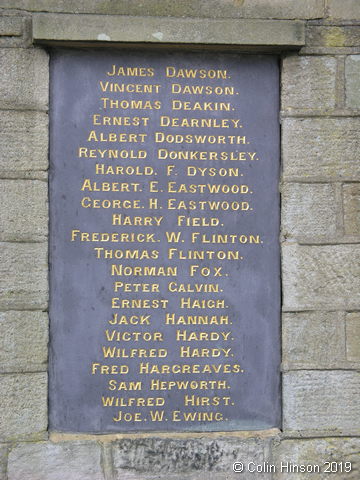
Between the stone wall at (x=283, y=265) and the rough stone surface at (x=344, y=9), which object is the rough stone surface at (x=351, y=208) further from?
the rough stone surface at (x=344, y=9)

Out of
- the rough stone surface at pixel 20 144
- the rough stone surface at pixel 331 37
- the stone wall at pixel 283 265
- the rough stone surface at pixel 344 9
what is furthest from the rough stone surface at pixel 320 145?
the rough stone surface at pixel 20 144

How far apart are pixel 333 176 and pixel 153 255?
117 centimetres

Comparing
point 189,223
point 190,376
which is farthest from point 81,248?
point 190,376

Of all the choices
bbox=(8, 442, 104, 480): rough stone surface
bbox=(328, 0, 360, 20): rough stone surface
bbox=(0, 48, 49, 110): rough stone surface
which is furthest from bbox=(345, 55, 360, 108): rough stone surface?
bbox=(8, 442, 104, 480): rough stone surface

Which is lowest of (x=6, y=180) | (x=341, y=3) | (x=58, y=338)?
(x=58, y=338)

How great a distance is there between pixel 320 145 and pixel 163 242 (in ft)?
3.63

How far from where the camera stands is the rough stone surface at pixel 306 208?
3.67 meters

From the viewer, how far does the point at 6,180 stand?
356 centimetres

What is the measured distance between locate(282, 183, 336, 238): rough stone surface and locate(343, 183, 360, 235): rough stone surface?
0.07 meters

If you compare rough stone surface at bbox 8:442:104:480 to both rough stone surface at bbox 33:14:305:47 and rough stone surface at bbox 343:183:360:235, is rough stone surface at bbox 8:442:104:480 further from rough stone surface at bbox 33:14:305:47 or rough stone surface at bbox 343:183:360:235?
rough stone surface at bbox 33:14:305:47

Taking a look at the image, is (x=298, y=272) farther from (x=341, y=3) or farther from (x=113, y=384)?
(x=341, y=3)

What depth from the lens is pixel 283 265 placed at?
3.67 m

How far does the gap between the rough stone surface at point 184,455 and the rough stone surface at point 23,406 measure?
481 millimetres

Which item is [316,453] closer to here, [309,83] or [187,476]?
[187,476]
